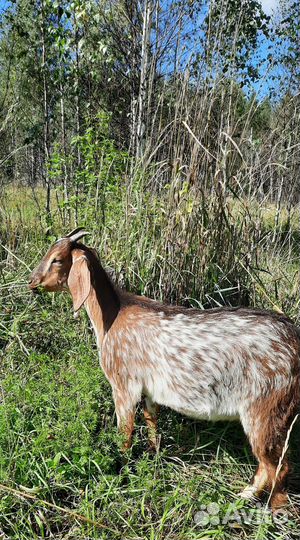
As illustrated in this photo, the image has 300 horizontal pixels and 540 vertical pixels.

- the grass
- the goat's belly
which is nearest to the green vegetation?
the grass

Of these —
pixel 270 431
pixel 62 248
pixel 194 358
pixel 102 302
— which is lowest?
pixel 270 431

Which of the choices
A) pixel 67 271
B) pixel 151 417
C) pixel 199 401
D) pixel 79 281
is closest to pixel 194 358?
pixel 199 401

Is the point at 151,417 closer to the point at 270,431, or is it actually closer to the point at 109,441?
the point at 109,441

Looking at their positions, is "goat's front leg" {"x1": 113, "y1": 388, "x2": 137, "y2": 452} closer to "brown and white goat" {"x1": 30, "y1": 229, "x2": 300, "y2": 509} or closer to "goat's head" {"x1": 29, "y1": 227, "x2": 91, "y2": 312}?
"brown and white goat" {"x1": 30, "y1": 229, "x2": 300, "y2": 509}

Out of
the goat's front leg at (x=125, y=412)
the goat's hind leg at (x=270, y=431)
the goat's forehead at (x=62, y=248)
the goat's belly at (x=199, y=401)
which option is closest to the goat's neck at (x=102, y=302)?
the goat's forehead at (x=62, y=248)

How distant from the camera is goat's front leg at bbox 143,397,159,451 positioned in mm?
2900

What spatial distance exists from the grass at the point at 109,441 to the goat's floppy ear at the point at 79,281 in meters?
0.55

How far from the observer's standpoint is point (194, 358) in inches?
99.4

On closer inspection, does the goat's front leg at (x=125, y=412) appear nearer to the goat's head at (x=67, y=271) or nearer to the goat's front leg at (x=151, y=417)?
the goat's front leg at (x=151, y=417)

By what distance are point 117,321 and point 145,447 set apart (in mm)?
829

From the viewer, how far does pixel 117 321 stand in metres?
2.84

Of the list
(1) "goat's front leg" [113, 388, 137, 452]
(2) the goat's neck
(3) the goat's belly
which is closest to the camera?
(3) the goat's belly

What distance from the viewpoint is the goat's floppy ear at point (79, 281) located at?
2.75 metres

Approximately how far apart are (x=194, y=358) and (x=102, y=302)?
0.69m
